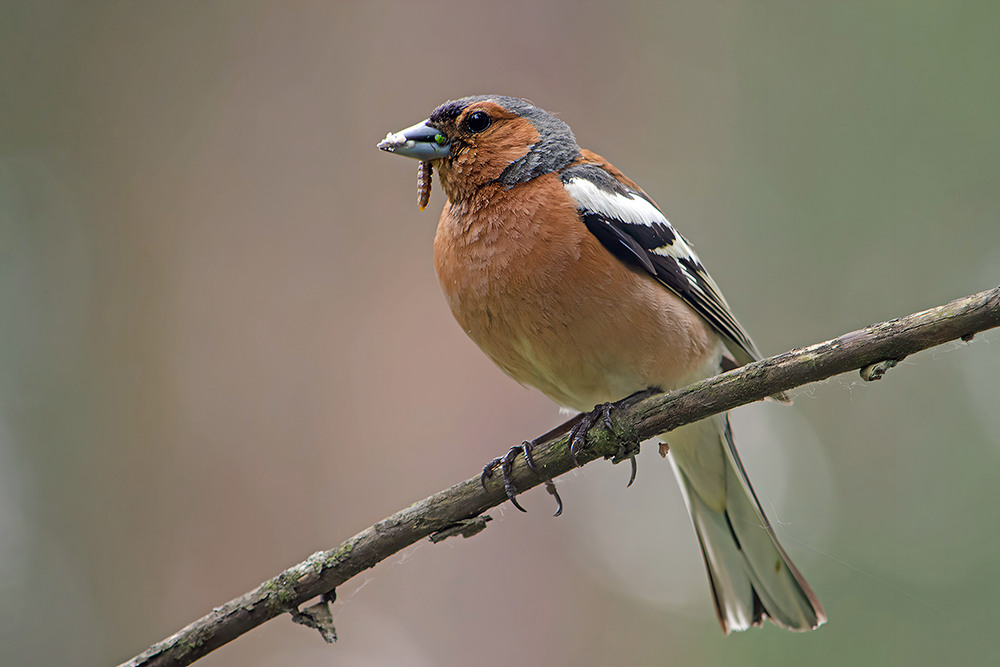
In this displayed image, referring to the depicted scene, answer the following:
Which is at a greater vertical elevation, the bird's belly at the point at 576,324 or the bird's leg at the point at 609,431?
the bird's belly at the point at 576,324

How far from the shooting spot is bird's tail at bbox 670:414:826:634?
3527mm

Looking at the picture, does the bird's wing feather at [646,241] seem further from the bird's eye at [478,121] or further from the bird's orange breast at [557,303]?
the bird's eye at [478,121]

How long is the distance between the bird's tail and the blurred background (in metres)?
1.37

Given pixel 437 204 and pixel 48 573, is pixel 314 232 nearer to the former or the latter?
pixel 437 204

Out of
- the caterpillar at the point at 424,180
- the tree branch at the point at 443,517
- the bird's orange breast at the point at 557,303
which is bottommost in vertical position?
the tree branch at the point at 443,517

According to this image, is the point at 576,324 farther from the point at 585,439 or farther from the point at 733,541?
the point at 733,541

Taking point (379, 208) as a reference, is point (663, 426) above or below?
below

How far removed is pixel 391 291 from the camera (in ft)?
21.7

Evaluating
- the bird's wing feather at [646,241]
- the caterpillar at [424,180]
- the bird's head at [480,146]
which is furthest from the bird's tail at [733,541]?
the caterpillar at [424,180]

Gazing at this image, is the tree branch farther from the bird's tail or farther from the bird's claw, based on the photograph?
the bird's tail

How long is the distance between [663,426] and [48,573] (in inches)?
220

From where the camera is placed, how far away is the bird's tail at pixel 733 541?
11.6 feet

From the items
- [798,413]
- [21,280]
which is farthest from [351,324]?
[798,413]

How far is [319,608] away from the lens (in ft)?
8.97
